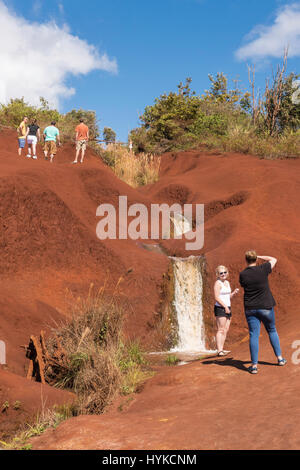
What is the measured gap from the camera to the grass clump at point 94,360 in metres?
6.32

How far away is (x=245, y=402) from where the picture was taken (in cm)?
525

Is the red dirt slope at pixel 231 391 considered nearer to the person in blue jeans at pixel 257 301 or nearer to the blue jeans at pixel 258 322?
the blue jeans at pixel 258 322

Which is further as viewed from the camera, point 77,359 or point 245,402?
point 77,359

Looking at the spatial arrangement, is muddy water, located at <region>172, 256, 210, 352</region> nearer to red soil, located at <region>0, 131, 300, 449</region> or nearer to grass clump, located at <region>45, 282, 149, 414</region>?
red soil, located at <region>0, 131, 300, 449</region>

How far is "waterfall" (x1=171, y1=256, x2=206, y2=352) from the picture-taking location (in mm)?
11287

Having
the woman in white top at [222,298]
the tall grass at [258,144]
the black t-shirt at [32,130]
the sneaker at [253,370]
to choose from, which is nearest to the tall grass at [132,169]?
the tall grass at [258,144]

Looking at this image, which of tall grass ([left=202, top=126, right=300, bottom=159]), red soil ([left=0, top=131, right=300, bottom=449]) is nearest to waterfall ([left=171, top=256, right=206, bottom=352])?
red soil ([left=0, top=131, right=300, bottom=449])

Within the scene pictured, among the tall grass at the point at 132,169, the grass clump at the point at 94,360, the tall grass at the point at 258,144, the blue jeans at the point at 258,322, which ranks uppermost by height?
the tall grass at the point at 258,144

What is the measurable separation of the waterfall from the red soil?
0.26 metres

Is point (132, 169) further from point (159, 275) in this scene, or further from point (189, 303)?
point (189, 303)

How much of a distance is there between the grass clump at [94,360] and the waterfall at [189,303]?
2806 mm
